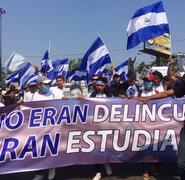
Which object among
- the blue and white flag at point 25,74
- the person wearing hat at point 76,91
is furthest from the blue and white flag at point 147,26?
the blue and white flag at point 25,74

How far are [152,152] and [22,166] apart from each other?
2185mm

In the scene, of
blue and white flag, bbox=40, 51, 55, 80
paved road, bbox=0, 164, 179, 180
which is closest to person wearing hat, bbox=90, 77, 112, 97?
paved road, bbox=0, 164, 179, 180

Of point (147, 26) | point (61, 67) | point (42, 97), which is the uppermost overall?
point (147, 26)

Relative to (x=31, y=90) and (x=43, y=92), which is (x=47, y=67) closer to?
(x=31, y=90)

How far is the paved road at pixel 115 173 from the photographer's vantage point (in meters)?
7.33

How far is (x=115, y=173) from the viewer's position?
7.63 m

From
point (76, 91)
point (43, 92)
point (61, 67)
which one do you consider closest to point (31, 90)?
point (43, 92)

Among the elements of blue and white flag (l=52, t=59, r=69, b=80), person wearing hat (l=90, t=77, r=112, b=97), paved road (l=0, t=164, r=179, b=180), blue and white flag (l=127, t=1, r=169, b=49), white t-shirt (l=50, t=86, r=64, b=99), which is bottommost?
blue and white flag (l=52, t=59, r=69, b=80)

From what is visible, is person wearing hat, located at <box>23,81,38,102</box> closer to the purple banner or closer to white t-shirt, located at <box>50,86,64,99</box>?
white t-shirt, located at <box>50,86,64,99</box>

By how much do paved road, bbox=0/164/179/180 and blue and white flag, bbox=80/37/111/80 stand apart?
5.04m

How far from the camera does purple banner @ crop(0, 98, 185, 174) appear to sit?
23.4ft

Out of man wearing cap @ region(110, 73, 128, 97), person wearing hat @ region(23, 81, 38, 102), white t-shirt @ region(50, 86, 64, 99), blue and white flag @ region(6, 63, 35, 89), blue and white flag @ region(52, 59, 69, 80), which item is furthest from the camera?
blue and white flag @ region(52, 59, 69, 80)

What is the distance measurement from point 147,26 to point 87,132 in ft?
14.0

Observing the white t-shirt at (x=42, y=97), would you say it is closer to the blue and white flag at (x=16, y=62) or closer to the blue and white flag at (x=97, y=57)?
the blue and white flag at (x=97, y=57)
